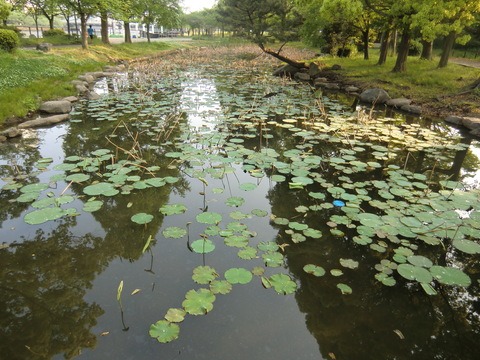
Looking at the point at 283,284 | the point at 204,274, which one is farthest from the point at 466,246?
the point at 204,274

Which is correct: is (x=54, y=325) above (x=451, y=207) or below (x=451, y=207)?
below

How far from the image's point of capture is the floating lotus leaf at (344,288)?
2998 mm

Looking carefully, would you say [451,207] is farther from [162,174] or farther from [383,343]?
[162,174]

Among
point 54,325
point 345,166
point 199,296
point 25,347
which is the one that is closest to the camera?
point 25,347

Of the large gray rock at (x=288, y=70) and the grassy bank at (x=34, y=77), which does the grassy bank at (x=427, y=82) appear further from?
the grassy bank at (x=34, y=77)

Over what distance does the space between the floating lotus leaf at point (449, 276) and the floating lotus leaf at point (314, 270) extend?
112cm

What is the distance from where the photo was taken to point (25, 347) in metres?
2.41

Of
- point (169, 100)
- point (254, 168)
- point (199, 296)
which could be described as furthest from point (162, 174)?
point (169, 100)

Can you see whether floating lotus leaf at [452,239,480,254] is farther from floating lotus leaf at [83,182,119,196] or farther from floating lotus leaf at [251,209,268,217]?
floating lotus leaf at [83,182,119,196]

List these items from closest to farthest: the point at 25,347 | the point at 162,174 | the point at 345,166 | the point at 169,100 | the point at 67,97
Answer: the point at 25,347, the point at 162,174, the point at 345,166, the point at 67,97, the point at 169,100

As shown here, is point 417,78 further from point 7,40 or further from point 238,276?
point 7,40

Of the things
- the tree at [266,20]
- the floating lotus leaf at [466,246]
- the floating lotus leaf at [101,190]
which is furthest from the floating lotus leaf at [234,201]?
the tree at [266,20]

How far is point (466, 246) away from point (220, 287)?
9.38ft

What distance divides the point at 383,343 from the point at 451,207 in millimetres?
2672
